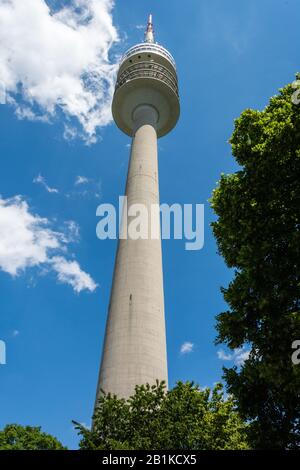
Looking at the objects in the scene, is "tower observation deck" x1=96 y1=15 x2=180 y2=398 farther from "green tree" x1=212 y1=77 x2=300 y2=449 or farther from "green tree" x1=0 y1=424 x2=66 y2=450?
"green tree" x1=0 y1=424 x2=66 y2=450

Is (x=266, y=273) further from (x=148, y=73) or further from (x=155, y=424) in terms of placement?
(x=148, y=73)

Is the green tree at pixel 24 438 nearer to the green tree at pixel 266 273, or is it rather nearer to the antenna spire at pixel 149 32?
the green tree at pixel 266 273

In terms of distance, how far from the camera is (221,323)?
604 inches

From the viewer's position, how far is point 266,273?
14.5m

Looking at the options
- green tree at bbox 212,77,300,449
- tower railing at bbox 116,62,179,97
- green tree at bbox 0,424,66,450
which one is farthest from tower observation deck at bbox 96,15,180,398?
green tree at bbox 0,424,66,450

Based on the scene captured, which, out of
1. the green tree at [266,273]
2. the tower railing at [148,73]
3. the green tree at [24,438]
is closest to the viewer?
the green tree at [266,273]

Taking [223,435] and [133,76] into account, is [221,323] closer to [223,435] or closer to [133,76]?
[223,435]

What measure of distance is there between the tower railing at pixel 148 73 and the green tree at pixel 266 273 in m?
33.9

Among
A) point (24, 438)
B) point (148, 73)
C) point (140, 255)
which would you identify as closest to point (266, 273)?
point (140, 255)

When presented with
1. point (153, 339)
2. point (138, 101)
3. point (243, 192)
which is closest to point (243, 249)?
point (243, 192)

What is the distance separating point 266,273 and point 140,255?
805 inches

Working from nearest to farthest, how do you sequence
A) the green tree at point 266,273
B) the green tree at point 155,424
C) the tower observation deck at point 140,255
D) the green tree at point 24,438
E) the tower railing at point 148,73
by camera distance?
the green tree at point 266,273
the green tree at point 155,424
the tower observation deck at point 140,255
the green tree at point 24,438
the tower railing at point 148,73

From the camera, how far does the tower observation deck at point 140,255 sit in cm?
2897

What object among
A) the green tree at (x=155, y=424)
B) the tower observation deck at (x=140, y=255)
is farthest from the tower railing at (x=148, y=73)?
the green tree at (x=155, y=424)
